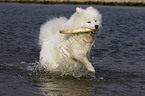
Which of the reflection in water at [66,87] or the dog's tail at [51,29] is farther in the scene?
the dog's tail at [51,29]

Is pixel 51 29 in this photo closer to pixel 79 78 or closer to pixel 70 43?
pixel 70 43

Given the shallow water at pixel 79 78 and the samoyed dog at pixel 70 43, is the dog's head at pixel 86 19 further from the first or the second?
the shallow water at pixel 79 78

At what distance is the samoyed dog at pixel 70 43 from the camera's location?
670 centimetres

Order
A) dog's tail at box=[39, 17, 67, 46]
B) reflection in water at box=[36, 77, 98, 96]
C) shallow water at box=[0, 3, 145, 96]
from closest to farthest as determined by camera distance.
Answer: reflection in water at box=[36, 77, 98, 96]
shallow water at box=[0, 3, 145, 96]
dog's tail at box=[39, 17, 67, 46]

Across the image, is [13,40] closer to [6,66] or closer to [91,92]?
[6,66]

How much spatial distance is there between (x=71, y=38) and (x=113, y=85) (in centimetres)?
147

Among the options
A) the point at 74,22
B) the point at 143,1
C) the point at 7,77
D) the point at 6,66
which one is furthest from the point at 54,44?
the point at 143,1

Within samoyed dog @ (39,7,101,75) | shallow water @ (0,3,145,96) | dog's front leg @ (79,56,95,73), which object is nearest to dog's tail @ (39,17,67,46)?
samoyed dog @ (39,7,101,75)

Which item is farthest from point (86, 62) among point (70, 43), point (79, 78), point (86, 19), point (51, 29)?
point (51, 29)

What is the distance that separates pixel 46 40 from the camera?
797cm

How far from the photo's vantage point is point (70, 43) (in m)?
7.08

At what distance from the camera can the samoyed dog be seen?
A: 264 inches

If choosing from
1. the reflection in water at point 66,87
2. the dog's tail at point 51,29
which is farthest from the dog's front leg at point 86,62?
the dog's tail at point 51,29

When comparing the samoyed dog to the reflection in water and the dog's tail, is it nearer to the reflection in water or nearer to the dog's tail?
the dog's tail
